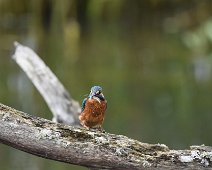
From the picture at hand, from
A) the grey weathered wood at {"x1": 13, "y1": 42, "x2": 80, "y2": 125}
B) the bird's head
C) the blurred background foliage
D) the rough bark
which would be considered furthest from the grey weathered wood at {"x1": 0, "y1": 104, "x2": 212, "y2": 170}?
the blurred background foliage

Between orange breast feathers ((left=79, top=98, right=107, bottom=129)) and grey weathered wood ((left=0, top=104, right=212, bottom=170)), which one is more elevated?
orange breast feathers ((left=79, top=98, right=107, bottom=129))

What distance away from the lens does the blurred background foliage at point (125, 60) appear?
928cm

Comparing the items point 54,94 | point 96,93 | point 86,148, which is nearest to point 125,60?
point 54,94

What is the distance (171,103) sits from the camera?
10617mm

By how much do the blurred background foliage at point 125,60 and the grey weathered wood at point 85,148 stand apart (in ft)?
12.0

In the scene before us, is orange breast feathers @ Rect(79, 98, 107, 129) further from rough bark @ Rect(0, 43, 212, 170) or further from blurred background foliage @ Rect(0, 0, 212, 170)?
blurred background foliage @ Rect(0, 0, 212, 170)

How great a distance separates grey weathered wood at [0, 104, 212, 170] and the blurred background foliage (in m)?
3.67

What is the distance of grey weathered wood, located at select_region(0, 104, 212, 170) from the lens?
3656mm

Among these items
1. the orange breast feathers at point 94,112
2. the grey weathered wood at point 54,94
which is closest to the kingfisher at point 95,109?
the orange breast feathers at point 94,112

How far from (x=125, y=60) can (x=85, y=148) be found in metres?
10.5

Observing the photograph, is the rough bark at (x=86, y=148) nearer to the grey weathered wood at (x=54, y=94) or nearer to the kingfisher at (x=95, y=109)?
the kingfisher at (x=95, y=109)

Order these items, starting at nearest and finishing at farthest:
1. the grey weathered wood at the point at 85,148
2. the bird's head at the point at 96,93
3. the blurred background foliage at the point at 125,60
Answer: the grey weathered wood at the point at 85,148 → the bird's head at the point at 96,93 → the blurred background foliage at the point at 125,60

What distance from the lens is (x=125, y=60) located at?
14.2 metres

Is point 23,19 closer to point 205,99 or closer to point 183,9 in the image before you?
point 183,9
